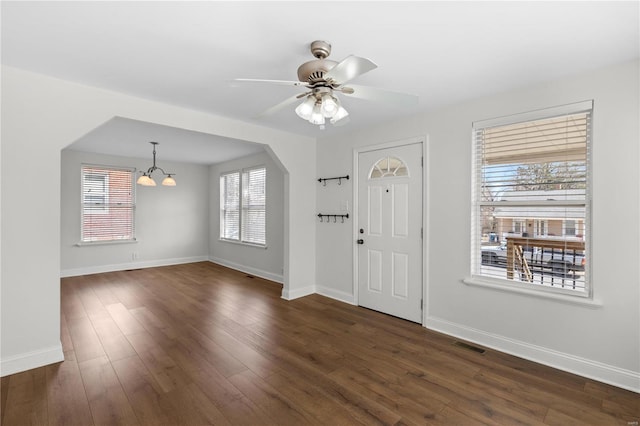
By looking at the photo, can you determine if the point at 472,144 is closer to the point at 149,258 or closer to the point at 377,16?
the point at 377,16

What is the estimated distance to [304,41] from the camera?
2.01 m

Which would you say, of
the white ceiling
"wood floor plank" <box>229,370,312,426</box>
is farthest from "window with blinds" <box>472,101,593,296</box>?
"wood floor plank" <box>229,370,312,426</box>

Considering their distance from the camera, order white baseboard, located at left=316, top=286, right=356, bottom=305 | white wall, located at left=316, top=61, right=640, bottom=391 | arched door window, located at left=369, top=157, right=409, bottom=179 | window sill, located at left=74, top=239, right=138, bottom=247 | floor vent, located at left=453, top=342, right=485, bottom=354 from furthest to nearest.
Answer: window sill, located at left=74, top=239, right=138, bottom=247
white baseboard, located at left=316, top=286, right=356, bottom=305
arched door window, located at left=369, top=157, right=409, bottom=179
floor vent, located at left=453, top=342, right=485, bottom=354
white wall, located at left=316, top=61, right=640, bottom=391

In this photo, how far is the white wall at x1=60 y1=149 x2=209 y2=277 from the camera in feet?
19.2

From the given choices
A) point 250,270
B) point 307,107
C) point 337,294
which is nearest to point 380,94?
point 307,107

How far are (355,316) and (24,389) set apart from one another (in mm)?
3104

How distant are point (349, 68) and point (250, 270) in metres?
5.39

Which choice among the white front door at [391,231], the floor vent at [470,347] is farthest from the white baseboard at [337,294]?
the floor vent at [470,347]

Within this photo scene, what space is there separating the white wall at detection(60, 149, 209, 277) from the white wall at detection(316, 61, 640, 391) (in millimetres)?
5275

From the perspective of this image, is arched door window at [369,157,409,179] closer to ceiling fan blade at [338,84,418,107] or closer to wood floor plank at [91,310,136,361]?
ceiling fan blade at [338,84,418,107]

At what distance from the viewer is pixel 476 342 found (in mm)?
3117

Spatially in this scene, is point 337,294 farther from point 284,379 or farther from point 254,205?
point 254,205

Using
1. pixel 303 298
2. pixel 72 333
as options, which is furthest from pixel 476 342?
pixel 72 333


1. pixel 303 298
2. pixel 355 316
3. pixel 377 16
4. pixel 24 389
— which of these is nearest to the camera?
pixel 377 16
